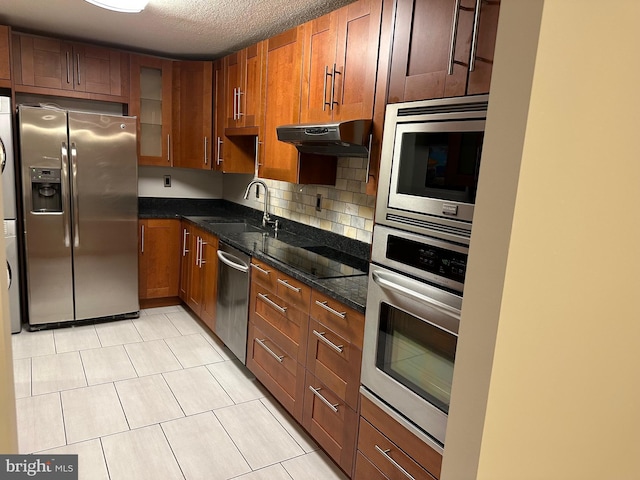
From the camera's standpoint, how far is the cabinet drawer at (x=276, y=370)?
2.33m

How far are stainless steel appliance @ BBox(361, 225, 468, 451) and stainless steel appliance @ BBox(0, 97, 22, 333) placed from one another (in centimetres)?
276

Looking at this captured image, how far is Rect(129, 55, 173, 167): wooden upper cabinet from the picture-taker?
3.85 meters

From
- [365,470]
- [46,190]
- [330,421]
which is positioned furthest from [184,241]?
[365,470]

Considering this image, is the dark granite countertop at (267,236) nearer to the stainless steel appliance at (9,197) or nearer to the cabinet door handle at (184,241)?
the cabinet door handle at (184,241)

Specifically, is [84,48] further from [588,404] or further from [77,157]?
[588,404]

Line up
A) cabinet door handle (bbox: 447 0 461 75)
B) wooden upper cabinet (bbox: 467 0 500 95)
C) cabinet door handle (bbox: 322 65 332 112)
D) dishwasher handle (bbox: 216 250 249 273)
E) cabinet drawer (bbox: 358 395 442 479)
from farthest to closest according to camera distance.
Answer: dishwasher handle (bbox: 216 250 249 273) < cabinet door handle (bbox: 322 65 332 112) < cabinet drawer (bbox: 358 395 442 479) < cabinet door handle (bbox: 447 0 461 75) < wooden upper cabinet (bbox: 467 0 500 95)

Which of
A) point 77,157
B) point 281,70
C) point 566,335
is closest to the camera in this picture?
point 566,335

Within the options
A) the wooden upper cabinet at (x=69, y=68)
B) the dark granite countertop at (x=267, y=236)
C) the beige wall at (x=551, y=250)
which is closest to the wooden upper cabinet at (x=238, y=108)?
the dark granite countertop at (x=267, y=236)

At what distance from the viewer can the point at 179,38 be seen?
3.47m

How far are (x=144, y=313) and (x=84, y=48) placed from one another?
2.33 meters

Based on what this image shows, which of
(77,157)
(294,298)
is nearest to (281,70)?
(294,298)

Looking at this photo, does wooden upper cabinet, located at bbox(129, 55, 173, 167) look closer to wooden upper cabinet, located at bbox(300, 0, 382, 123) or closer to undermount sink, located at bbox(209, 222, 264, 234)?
undermount sink, located at bbox(209, 222, 264, 234)

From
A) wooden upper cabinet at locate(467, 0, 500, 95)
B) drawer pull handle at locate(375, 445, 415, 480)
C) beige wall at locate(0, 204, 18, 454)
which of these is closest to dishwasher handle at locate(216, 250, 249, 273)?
drawer pull handle at locate(375, 445, 415, 480)

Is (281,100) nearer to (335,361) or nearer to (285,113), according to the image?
(285,113)
